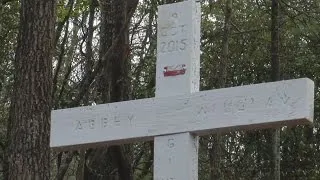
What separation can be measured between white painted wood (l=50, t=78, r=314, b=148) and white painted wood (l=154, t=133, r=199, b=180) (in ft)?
0.18

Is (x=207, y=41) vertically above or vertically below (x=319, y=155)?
above

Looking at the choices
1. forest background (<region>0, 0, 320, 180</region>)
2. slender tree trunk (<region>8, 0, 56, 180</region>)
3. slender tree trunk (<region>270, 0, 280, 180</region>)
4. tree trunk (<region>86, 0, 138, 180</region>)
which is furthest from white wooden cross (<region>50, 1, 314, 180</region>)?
slender tree trunk (<region>270, 0, 280, 180</region>)

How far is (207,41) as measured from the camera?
518 inches

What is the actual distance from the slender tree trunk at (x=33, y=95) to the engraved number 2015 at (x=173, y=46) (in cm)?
203

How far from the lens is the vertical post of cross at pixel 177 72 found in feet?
13.1

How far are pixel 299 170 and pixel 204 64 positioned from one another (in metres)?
3.88

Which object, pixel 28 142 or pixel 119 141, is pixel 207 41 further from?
pixel 119 141

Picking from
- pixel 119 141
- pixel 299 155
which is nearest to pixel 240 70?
pixel 299 155

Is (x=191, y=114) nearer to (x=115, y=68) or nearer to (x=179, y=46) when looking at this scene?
(x=179, y=46)

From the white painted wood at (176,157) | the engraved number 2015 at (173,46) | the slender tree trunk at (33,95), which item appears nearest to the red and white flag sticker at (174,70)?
the engraved number 2015 at (173,46)

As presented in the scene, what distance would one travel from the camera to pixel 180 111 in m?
4.05

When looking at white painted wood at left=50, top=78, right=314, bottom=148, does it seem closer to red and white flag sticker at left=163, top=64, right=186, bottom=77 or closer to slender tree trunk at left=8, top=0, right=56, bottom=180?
red and white flag sticker at left=163, top=64, right=186, bottom=77

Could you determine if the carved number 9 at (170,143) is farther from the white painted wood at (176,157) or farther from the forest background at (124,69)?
the forest background at (124,69)

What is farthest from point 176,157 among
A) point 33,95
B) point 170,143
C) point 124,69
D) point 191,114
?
point 124,69
